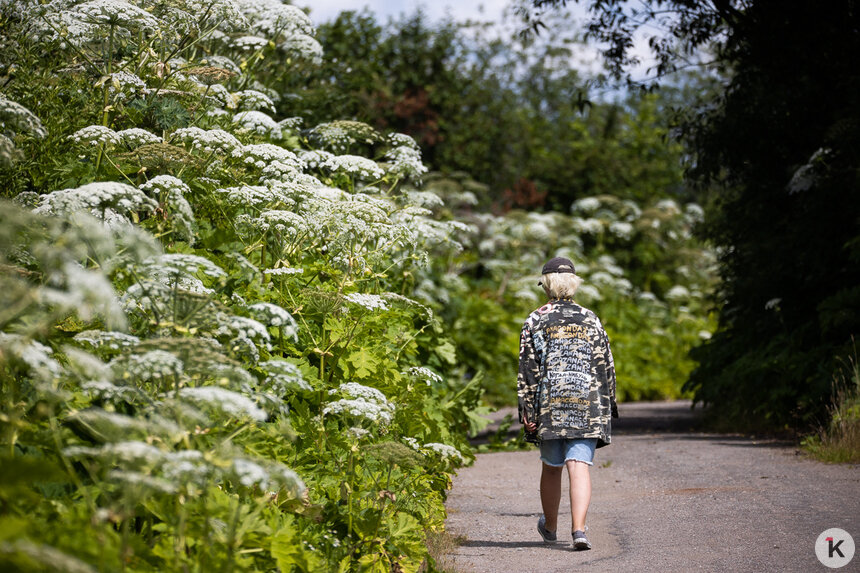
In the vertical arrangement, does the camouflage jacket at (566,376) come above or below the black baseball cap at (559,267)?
below

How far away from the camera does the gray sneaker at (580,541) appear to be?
582 centimetres

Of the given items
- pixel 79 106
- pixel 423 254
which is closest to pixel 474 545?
pixel 423 254

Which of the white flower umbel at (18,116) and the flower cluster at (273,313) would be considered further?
the white flower umbel at (18,116)

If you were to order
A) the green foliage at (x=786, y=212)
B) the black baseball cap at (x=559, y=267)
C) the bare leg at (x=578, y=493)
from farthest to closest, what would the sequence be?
the green foliage at (x=786, y=212), the black baseball cap at (x=559, y=267), the bare leg at (x=578, y=493)

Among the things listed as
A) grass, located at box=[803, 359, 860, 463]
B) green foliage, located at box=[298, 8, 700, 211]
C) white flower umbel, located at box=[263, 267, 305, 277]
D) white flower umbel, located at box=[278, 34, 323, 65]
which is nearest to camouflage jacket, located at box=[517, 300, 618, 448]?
white flower umbel, located at box=[263, 267, 305, 277]

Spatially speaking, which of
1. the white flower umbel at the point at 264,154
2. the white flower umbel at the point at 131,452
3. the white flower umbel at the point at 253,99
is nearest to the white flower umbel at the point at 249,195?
the white flower umbel at the point at 264,154

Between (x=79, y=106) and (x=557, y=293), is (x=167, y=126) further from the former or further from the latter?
(x=557, y=293)

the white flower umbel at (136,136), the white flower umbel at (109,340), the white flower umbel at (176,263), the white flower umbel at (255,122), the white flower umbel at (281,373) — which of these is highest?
the white flower umbel at (255,122)

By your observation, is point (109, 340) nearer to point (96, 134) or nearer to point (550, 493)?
point (96, 134)

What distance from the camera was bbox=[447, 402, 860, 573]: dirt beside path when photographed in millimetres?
5477

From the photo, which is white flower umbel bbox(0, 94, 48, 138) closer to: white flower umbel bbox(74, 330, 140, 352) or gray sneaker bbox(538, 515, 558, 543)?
white flower umbel bbox(74, 330, 140, 352)

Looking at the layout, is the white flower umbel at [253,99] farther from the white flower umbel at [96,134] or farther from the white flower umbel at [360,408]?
the white flower umbel at [360,408]

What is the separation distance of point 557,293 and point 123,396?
3.29 meters

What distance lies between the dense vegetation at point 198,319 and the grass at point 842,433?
337 cm
